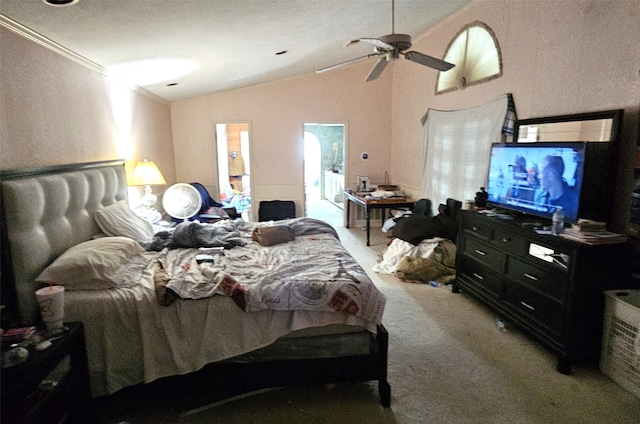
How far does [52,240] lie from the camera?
216cm

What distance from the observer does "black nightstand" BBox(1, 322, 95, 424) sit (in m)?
1.35

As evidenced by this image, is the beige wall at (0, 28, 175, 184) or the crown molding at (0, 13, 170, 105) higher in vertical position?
the crown molding at (0, 13, 170, 105)

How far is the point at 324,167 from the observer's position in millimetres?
10086

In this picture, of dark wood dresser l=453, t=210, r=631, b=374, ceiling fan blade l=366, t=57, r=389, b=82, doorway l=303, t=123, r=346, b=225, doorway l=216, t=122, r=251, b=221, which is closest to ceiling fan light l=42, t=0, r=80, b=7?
ceiling fan blade l=366, t=57, r=389, b=82

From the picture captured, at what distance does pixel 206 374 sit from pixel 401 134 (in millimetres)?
5107

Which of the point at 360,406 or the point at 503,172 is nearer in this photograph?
the point at 360,406

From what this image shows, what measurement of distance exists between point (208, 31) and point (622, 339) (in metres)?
3.49

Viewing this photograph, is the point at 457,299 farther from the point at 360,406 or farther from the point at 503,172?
the point at 360,406

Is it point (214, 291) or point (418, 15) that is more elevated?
Answer: point (418, 15)

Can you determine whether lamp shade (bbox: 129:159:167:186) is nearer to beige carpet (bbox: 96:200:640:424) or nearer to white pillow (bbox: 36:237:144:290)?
white pillow (bbox: 36:237:144:290)

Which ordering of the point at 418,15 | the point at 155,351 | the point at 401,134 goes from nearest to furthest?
the point at 155,351, the point at 418,15, the point at 401,134

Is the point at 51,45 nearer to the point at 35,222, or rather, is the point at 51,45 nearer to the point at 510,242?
the point at 35,222

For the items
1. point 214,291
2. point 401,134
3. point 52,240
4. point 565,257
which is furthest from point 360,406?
point 401,134

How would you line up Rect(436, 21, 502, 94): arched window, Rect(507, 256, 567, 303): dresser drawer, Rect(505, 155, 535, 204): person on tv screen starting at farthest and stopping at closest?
1. Rect(436, 21, 502, 94): arched window
2. Rect(505, 155, 535, 204): person on tv screen
3. Rect(507, 256, 567, 303): dresser drawer
